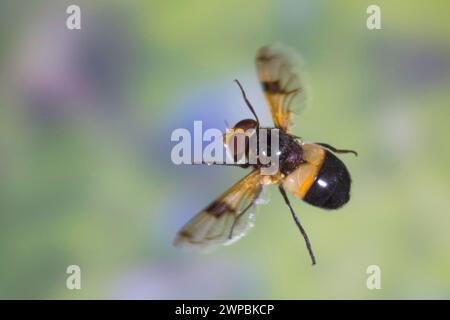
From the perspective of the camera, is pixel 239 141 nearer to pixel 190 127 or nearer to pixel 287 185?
pixel 287 185

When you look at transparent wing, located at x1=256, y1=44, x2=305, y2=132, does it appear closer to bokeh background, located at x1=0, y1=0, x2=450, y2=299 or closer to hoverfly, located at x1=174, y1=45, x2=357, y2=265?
hoverfly, located at x1=174, y1=45, x2=357, y2=265

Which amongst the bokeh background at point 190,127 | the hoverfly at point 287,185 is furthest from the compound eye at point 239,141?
the bokeh background at point 190,127

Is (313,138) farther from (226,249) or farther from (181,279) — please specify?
(181,279)

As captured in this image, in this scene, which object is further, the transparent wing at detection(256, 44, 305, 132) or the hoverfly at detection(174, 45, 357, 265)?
the transparent wing at detection(256, 44, 305, 132)

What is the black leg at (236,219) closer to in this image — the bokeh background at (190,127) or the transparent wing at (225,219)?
the transparent wing at (225,219)

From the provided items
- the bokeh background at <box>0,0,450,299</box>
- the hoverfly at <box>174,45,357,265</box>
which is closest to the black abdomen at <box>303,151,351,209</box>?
the hoverfly at <box>174,45,357,265</box>

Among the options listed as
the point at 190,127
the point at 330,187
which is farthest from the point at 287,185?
the point at 190,127
